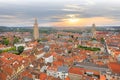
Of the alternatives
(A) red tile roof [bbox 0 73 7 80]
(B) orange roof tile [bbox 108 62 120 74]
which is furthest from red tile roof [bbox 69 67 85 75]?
(A) red tile roof [bbox 0 73 7 80]

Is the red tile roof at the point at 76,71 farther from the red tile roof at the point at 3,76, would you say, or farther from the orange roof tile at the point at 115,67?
the red tile roof at the point at 3,76

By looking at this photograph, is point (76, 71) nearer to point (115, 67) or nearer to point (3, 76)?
point (115, 67)

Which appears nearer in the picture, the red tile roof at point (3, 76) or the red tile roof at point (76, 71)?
the red tile roof at point (3, 76)

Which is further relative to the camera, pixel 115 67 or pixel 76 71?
pixel 115 67

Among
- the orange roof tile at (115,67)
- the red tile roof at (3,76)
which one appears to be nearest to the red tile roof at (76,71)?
the orange roof tile at (115,67)

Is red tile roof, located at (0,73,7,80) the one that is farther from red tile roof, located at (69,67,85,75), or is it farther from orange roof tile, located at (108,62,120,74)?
orange roof tile, located at (108,62,120,74)

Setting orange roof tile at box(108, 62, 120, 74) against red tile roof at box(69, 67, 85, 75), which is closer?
red tile roof at box(69, 67, 85, 75)

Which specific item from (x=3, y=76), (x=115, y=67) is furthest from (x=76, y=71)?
(x=3, y=76)

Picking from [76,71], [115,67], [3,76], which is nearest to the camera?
[3,76]

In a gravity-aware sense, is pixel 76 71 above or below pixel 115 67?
below

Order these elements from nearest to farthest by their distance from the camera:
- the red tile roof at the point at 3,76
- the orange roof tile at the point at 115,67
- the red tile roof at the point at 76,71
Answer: the red tile roof at the point at 3,76, the red tile roof at the point at 76,71, the orange roof tile at the point at 115,67

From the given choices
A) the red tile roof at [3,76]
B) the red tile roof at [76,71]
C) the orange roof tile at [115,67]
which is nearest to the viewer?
the red tile roof at [3,76]
